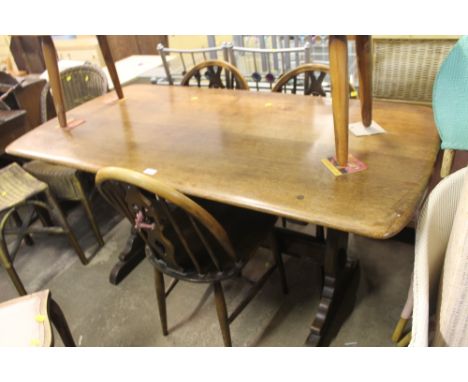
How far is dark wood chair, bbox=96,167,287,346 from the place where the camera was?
42.2 inches

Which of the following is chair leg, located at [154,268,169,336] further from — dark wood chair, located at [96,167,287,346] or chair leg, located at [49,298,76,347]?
chair leg, located at [49,298,76,347]

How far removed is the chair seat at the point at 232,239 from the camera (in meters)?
1.30

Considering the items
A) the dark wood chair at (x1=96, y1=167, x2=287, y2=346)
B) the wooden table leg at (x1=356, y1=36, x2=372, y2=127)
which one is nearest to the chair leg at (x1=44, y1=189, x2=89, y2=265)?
the dark wood chair at (x1=96, y1=167, x2=287, y2=346)

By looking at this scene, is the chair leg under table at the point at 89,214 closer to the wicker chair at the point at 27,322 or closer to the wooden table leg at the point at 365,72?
the wicker chair at the point at 27,322

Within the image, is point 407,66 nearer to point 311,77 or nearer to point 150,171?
point 311,77

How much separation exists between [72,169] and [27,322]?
1.00 metres

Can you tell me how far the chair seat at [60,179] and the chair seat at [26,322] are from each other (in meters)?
0.91
